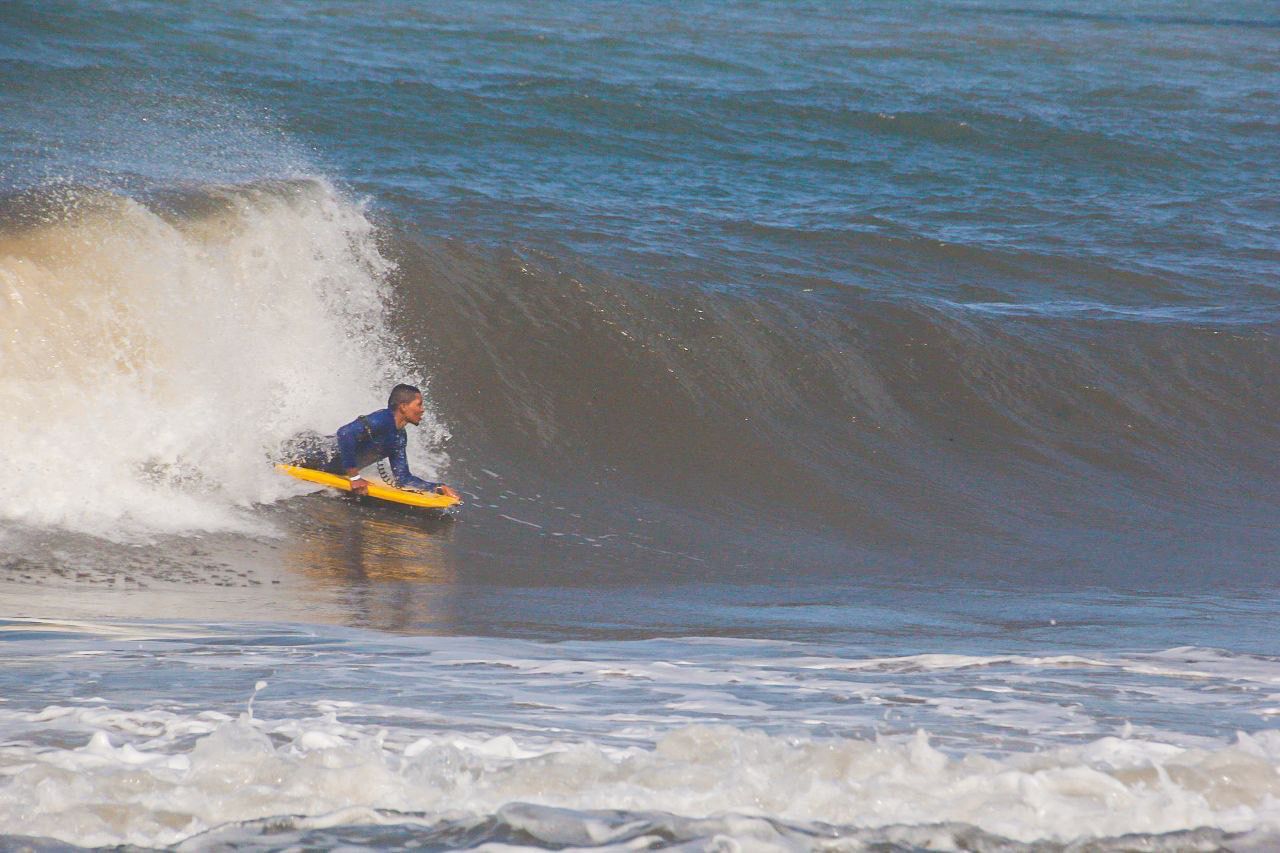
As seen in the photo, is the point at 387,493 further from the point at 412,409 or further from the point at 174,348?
the point at 174,348

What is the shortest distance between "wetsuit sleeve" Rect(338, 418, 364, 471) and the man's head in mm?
253

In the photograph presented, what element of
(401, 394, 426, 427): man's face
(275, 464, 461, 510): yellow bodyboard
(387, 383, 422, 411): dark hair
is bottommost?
(275, 464, 461, 510): yellow bodyboard

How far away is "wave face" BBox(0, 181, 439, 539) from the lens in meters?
8.09

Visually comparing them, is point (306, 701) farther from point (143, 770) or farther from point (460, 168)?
point (460, 168)

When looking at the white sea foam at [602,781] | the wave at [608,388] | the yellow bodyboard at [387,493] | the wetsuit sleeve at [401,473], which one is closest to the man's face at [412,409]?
the wetsuit sleeve at [401,473]

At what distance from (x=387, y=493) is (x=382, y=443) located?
32cm

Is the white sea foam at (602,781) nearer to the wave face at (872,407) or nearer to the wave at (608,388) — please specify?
the wave at (608,388)

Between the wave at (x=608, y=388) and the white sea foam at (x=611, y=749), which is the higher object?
the wave at (x=608, y=388)

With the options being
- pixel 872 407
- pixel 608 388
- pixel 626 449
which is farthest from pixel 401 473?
pixel 872 407

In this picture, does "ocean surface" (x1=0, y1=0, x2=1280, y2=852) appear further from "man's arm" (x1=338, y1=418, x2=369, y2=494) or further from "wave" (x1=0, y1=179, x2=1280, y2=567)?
"man's arm" (x1=338, y1=418, x2=369, y2=494)

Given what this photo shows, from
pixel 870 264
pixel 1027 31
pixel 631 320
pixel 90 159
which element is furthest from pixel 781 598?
pixel 1027 31

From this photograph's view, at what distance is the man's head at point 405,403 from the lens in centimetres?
838

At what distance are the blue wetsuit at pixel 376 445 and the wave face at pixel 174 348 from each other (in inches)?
21.6

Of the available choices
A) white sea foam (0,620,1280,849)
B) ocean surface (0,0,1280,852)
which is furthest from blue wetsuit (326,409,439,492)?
white sea foam (0,620,1280,849)
